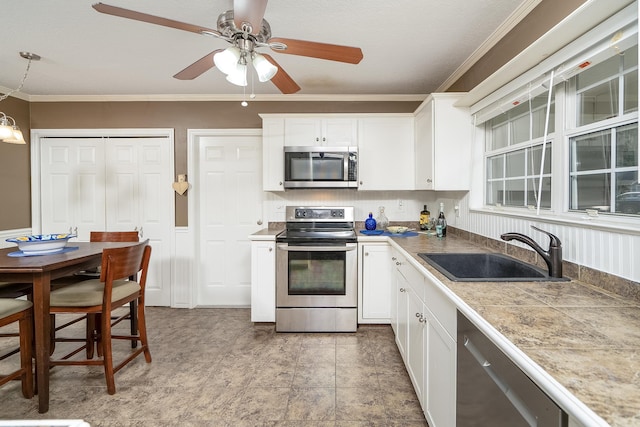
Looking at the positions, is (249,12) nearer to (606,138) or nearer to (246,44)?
(246,44)

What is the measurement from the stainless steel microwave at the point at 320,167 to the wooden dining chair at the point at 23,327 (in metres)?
2.07

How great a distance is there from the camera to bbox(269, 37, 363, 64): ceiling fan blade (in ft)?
5.03

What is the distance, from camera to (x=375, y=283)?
110 inches

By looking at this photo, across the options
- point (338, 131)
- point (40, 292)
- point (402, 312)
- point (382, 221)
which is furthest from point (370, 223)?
point (40, 292)

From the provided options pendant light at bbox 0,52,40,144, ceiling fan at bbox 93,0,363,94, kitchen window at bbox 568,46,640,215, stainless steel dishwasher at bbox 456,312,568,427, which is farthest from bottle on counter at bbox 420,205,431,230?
pendant light at bbox 0,52,40,144

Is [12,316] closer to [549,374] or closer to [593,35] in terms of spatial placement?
[549,374]

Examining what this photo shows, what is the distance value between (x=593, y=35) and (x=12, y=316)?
10.4ft

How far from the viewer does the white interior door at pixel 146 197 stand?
3484mm

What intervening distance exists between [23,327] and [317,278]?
1985mm

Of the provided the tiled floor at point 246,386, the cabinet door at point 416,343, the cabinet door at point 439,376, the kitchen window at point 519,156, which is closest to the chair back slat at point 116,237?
the tiled floor at point 246,386

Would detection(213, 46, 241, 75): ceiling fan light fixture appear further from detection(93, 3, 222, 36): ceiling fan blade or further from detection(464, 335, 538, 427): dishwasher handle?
detection(464, 335, 538, 427): dishwasher handle

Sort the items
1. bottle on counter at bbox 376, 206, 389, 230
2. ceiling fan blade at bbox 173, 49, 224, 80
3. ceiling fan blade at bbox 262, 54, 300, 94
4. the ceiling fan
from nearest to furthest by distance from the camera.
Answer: the ceiling fan
ceiling fan blade at bbox 173, 49, 224, 80
ceiling fan blade at bbox 262, 54, 300, 94
bottle on counter at bbox 376, 206, 389, 230

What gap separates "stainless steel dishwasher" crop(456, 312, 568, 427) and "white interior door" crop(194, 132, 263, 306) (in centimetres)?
270

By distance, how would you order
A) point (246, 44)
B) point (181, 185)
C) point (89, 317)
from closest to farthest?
point (246, 44)
point (89, 317)
point (181, 185)
